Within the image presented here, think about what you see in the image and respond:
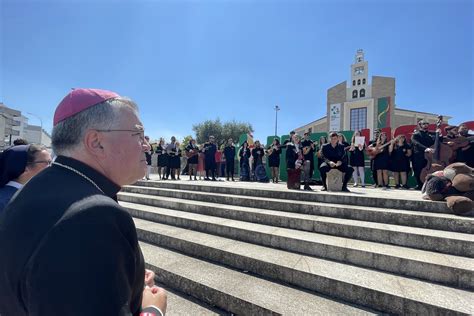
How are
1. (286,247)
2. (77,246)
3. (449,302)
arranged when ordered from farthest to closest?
(286,247) < (449,302) < (77,246)

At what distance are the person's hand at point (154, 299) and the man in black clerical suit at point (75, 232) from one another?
52 mm

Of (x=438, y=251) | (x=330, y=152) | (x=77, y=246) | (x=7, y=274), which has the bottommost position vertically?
(x=438, y=251)

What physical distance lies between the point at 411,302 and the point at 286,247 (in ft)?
5.82

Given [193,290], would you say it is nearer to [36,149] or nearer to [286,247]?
[286,247]

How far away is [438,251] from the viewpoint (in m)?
3.51

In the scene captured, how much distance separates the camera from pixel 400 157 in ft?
28.8

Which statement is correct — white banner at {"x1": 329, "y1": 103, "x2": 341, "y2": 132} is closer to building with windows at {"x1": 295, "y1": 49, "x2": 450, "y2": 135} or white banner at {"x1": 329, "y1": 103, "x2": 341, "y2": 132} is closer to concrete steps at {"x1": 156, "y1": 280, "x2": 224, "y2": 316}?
building with windows at {"x1": 295, "y1": 49, "x2": 450, "y2": 135}

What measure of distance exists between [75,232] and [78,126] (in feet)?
1.68

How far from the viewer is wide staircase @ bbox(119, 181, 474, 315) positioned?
281 cm

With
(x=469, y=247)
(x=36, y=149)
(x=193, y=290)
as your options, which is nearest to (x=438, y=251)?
(x=469, y=247)

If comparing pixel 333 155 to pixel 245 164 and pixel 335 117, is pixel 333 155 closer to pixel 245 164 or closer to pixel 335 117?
pixel 245 164

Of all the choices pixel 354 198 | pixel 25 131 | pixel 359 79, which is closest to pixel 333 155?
pixel 354 198

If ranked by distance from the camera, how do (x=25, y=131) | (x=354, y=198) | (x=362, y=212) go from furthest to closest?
(x=25, y=131) → (x=354, y=198) → (x=362, y=212)

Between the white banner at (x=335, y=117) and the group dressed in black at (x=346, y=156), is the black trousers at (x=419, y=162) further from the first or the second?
the white banner at (x=335, y=117)
